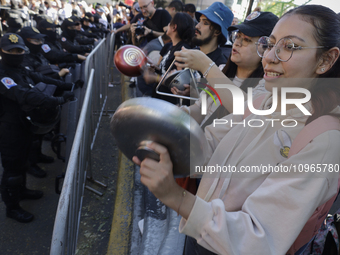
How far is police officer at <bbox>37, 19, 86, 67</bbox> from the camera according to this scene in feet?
17.2

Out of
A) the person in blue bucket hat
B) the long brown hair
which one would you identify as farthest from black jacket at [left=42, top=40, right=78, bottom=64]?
the long brown hair

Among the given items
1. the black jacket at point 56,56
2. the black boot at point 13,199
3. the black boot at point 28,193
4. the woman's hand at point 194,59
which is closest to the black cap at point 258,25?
the woman's hand at point 194,59

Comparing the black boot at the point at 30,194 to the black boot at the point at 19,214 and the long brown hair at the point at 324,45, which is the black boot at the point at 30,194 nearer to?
the black boot at the point at 19,214

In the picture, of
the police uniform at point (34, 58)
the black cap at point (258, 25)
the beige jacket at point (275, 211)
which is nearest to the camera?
the beige jacket at point (275, 211)

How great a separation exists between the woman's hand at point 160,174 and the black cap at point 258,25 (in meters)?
1.31

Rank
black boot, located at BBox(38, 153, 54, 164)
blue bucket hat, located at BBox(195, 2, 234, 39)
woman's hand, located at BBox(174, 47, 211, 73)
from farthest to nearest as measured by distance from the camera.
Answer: black boot, located at BBox(38, 153, 54, 164) < blue bucket hat, located at BBox(195, 2, 234, 39) < woman's hand, located at BBox(174, 47, 211, 73)

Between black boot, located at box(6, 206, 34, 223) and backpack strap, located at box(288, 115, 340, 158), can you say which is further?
black boot, located at box(6, 206, 34, 223)

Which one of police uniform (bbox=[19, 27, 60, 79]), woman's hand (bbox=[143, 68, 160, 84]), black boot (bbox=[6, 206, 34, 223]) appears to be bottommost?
black boot (bbox=[6, 206, 34, 223])

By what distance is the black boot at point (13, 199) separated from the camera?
3.08 m

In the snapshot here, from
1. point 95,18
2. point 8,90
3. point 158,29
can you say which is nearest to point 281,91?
point 8,90

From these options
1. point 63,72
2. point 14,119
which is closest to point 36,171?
point 14,119

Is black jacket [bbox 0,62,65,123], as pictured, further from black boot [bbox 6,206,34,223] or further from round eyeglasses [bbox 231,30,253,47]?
round eyeglasses [bbox 231,30,253,47]

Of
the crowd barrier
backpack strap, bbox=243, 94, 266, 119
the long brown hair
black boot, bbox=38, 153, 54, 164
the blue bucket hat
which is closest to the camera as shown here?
the long brown hair

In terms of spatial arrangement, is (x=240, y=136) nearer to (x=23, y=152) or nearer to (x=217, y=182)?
(x=217, y=182)
